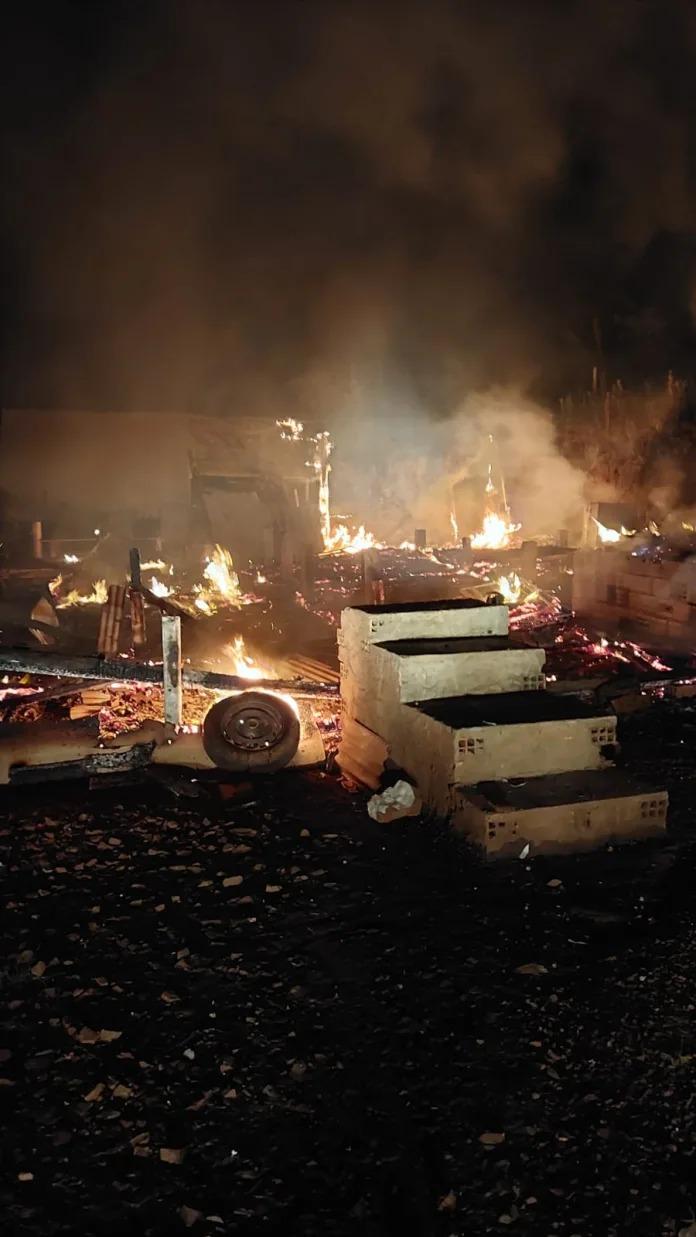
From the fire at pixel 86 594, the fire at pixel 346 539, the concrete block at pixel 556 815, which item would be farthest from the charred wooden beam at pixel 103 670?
the fire at pixel 346 539

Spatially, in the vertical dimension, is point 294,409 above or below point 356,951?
above

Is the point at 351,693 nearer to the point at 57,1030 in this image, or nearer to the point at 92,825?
the point at 92,825

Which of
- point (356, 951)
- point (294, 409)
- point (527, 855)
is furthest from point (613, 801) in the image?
point (294, 409)

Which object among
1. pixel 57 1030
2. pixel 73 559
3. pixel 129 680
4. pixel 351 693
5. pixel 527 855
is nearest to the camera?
pixel 57 1030

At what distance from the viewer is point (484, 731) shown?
5.57m

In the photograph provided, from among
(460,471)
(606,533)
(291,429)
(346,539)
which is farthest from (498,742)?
(460,471)

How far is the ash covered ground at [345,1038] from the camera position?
108 inches

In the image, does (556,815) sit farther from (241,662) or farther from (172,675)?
(241,662)

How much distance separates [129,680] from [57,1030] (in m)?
4.79

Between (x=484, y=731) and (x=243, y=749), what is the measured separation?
8.59 ft

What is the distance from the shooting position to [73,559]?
22.9m

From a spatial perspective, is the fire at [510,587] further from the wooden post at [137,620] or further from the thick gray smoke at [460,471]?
the thick gray smoke at [460,471]

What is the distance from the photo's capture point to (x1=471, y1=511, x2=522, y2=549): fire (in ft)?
102

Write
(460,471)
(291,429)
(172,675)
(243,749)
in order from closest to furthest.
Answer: (243,749) < (172,675) < (291,429) < (460,471)
